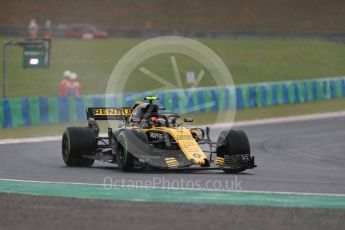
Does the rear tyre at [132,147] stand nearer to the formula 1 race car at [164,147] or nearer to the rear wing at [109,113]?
the formula 1 race car at [164,147]

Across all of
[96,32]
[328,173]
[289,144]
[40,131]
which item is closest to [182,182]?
[328,173]

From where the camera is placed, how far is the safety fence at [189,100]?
93.6 ft

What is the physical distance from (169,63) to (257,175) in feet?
117

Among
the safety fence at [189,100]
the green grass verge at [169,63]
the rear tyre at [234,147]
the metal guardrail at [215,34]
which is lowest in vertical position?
the rear tyre at [234,147]

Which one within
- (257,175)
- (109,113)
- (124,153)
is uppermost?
(109,113)

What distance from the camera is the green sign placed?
29.3 metres

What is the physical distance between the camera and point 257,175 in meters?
16.2

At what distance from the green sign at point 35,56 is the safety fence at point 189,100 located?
120 cm

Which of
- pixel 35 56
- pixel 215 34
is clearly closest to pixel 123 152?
pixel 35 56

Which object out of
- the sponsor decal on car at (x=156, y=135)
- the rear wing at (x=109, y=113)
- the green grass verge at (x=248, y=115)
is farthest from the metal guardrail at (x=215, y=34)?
the sponsor decal on car at (x=156, y=135)

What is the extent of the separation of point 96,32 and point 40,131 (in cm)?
3803

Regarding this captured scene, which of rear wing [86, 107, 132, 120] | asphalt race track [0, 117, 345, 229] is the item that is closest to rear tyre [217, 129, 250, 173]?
asphalt race track [0, 117, 345, 229]

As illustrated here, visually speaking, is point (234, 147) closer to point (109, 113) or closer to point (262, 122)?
point (109, 113)

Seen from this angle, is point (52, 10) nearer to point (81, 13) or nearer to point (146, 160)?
point (81, 13)
